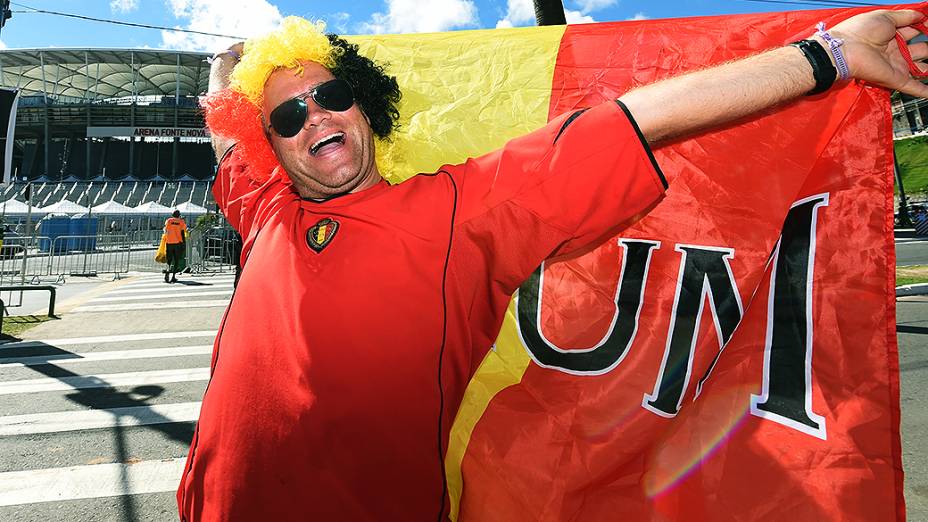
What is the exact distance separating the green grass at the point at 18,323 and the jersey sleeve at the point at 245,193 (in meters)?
8.24

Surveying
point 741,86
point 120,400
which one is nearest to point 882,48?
point 741,86

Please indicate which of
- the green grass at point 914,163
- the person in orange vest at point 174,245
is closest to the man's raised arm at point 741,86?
the person in orange vest at point 174,245

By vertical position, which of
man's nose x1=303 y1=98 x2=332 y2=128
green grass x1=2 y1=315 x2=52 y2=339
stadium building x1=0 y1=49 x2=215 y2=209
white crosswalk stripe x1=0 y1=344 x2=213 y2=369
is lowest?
green grass x1=2 y1=315 x2=52 y2=339

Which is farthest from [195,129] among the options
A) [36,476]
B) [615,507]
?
[615,507]

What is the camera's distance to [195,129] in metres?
55.1

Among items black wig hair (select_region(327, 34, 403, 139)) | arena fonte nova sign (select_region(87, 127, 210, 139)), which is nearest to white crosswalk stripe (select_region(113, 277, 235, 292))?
black wig hair (select_region(327, 34, 403, 139))

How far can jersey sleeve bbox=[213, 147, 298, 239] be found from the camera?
6.88ft

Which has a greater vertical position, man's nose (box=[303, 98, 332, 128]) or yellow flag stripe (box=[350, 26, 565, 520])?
yellow flag stripe (box=[350, 26, 565, 520])

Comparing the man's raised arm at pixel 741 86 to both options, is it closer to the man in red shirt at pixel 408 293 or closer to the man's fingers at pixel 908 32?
the man in red shirt at pixel 408 293

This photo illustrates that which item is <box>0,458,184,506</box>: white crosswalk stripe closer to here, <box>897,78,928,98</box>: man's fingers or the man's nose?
the man's nose

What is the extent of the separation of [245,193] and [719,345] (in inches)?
79.6

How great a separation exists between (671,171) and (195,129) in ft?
201

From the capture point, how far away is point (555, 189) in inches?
58.5

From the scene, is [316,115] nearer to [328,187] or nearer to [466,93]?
[328,187]
